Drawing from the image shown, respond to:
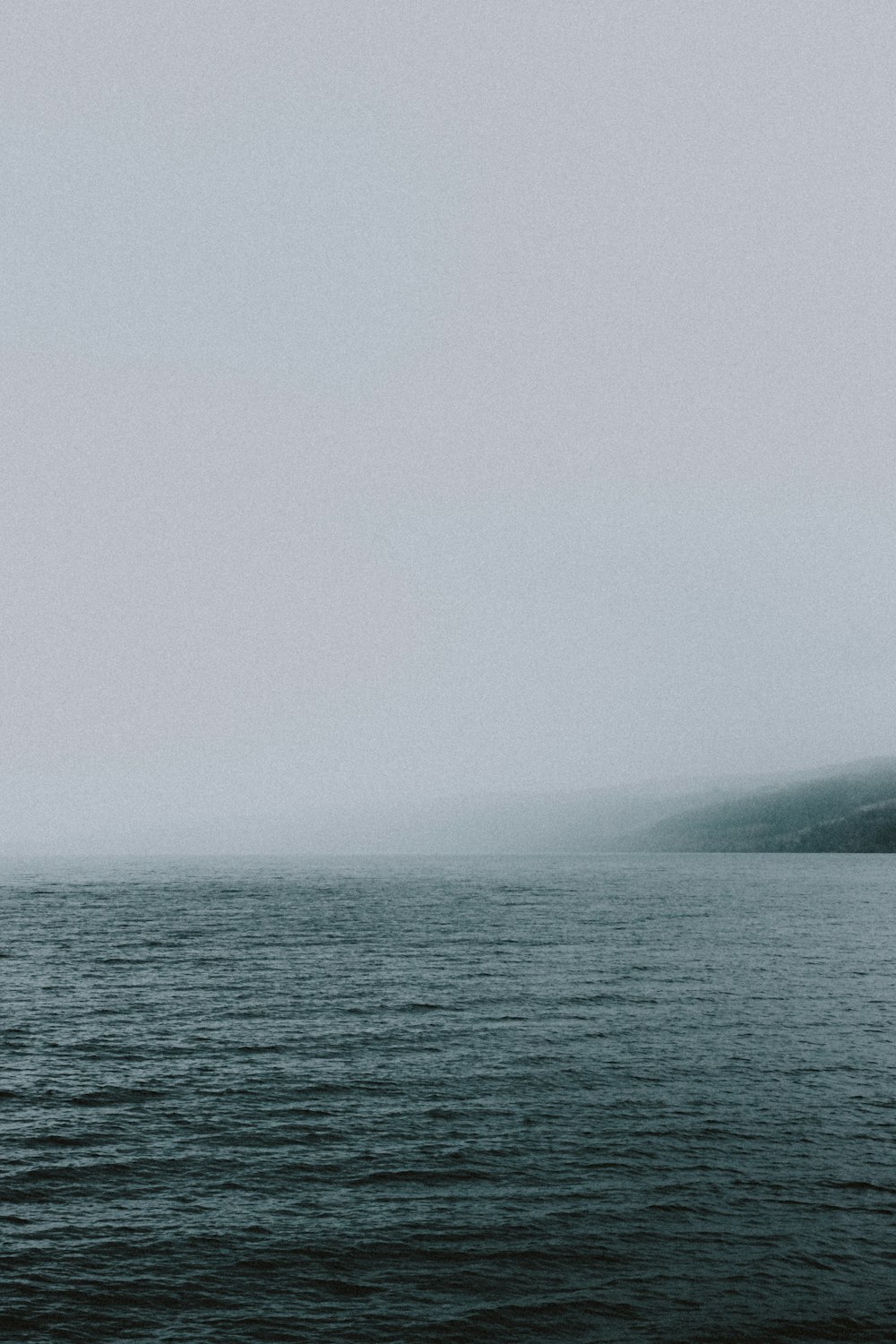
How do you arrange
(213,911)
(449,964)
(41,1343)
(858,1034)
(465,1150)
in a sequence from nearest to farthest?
(41,1343) < (465,1150) < (858,1034) < (449,964) < (213,911)

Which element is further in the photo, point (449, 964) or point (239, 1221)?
point (449, 964)

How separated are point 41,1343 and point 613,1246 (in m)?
14.6

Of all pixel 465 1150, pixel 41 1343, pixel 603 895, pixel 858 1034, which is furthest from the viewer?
pixel 603 895

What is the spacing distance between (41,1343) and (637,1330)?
13646 millimetres

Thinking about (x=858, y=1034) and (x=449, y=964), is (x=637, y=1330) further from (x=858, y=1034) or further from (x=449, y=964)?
(x=449, y=964)

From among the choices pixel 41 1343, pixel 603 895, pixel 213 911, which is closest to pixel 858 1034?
pixel 41 1343

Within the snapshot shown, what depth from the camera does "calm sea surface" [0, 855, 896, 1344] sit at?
2300cm

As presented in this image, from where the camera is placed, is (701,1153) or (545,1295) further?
(701,1153)

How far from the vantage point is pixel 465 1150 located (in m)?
32.9

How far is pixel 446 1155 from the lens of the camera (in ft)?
107

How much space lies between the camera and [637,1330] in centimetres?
2195

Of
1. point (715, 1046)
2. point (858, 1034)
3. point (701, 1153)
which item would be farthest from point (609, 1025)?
point (701, 1153)

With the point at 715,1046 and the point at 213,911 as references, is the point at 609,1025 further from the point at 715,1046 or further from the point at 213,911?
the point at 213,911

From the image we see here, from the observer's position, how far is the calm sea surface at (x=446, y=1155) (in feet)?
75.5
